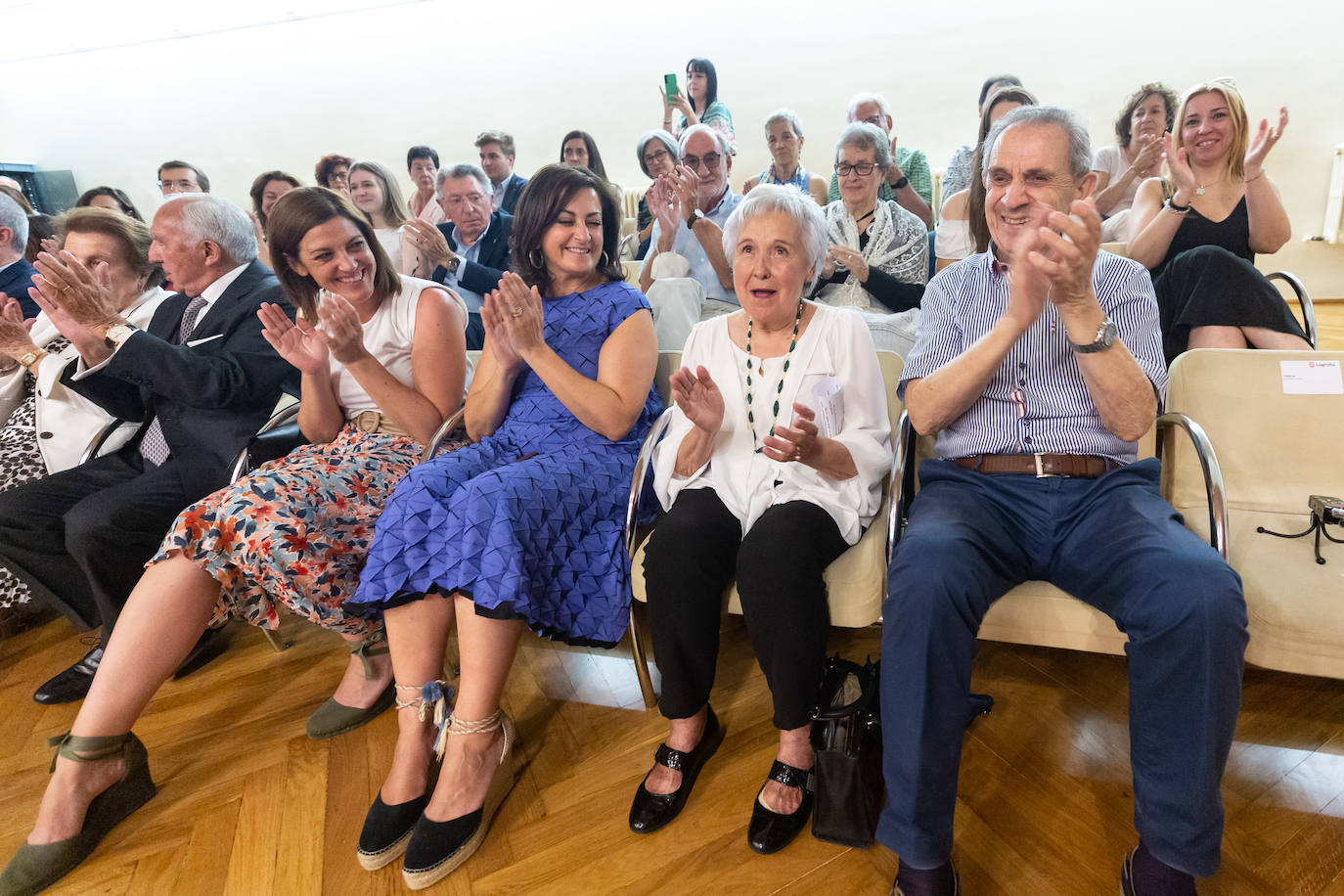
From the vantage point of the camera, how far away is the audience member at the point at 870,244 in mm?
2768

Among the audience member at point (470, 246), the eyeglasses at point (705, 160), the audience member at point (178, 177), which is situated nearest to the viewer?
the audience member at point (470, 246)

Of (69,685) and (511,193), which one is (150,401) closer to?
(69,685)

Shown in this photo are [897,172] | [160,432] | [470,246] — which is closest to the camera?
[160,432]

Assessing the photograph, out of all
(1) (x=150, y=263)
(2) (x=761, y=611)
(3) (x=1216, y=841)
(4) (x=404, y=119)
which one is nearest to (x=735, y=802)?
(2) (x=761, y=611)

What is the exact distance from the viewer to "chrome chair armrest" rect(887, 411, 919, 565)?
→ 152 cm

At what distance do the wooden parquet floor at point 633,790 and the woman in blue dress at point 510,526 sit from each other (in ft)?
0.45

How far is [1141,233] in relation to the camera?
8.18ft

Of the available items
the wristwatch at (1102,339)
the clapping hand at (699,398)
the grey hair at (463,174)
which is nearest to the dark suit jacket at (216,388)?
the clapping hand at (699,398)

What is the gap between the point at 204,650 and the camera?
2.31 m

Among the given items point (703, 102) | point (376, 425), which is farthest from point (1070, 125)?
point (703, 102)

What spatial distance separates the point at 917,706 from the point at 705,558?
0.49 m

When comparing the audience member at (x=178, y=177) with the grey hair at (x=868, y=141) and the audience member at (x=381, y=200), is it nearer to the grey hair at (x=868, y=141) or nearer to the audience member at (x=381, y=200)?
the audience member at (x=381, y=200)

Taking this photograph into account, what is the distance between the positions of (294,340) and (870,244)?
2109 mm

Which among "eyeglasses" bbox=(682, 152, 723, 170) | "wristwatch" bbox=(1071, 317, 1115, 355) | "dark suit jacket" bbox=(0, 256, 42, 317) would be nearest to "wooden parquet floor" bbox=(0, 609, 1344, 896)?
"wristwatch" bbox=(1071, 317, 1115, 355)
